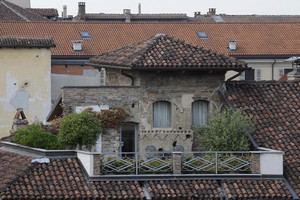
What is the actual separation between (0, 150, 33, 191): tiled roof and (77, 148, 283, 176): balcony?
169 centimetres

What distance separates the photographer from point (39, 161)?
1169 inches

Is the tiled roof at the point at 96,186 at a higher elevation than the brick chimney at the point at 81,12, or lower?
lower

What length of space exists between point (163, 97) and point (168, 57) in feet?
4.48

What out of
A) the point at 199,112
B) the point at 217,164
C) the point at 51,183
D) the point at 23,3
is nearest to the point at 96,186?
the point at 51,183

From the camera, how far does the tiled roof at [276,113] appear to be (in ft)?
105

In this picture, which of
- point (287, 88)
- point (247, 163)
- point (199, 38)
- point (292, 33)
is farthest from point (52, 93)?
point (247, 163)

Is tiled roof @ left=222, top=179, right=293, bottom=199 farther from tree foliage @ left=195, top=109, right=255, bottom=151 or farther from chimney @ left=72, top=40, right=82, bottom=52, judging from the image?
chimney @ left=72, top=40, right=82, bottom=52

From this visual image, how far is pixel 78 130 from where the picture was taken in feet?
105

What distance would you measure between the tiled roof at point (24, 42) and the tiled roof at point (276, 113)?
18.7 metres

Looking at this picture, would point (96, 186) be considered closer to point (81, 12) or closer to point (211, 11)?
point (81, 12)

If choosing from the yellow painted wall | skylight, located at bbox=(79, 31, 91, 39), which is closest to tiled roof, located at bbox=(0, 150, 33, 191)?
the yellow painted wall

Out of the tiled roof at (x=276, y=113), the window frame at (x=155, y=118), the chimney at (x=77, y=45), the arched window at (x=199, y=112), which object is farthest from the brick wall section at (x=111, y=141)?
A: the chimney at (x=77, y=45)

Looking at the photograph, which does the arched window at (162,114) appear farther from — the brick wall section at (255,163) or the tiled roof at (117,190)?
the tiled roof at (117,190)

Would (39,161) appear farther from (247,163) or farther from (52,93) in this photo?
(52,93)
